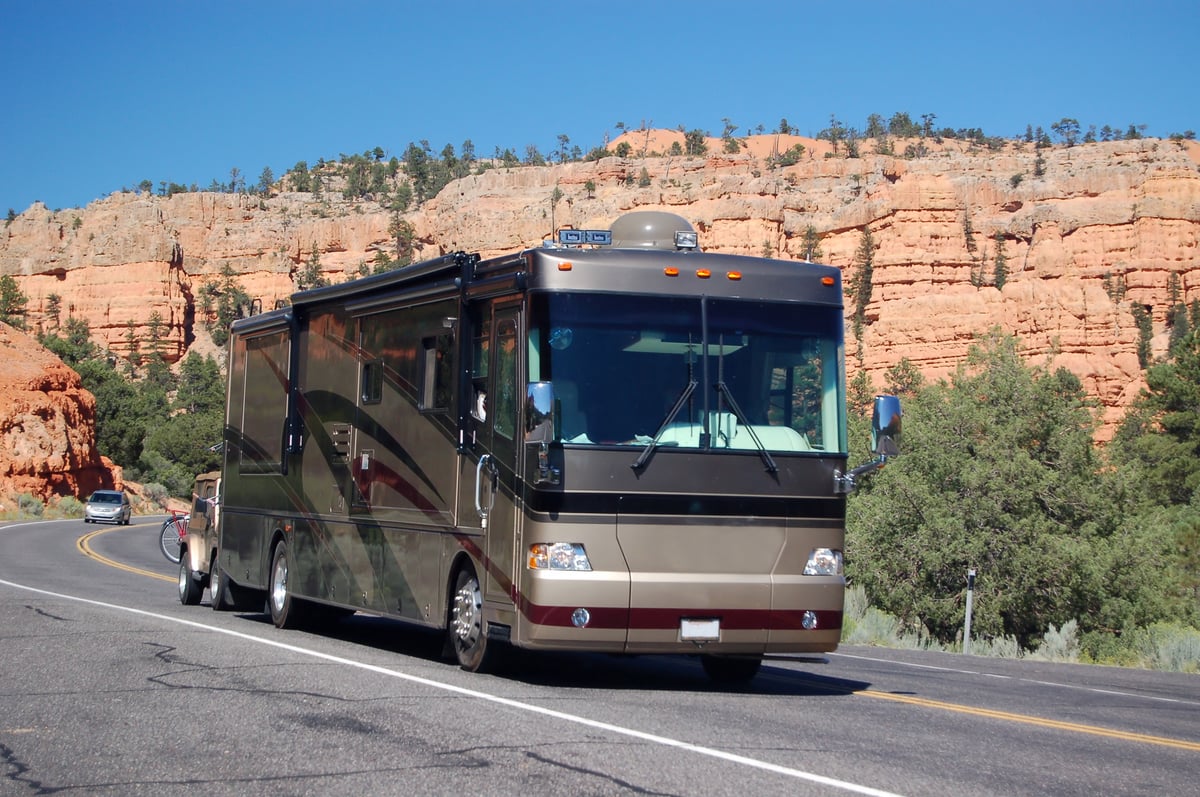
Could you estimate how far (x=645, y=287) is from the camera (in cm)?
1132

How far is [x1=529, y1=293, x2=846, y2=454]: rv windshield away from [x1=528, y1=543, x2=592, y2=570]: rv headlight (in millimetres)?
818

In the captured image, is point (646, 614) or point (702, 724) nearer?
point (702, 724)

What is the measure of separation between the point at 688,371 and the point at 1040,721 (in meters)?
3.73

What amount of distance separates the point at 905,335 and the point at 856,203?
33.8m

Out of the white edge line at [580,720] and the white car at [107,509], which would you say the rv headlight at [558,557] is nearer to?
the white edge line at [580,720]

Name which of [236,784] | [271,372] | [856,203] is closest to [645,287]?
[236,784]

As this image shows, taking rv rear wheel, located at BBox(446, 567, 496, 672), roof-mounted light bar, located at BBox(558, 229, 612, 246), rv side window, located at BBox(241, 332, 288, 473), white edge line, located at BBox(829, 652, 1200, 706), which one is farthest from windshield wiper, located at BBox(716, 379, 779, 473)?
rv side window, located at BBox(241, 332, 288, 473)

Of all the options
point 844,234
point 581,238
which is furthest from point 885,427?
point 844,234

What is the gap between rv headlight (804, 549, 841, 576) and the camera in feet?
37.5

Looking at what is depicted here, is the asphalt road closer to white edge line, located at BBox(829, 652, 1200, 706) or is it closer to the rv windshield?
white edge line, located at BBox(829, 652, 1200, 706)

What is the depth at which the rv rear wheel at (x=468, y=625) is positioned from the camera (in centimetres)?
1179

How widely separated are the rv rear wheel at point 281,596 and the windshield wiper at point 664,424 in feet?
22.0

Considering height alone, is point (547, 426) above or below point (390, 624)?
above

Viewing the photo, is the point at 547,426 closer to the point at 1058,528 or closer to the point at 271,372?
the point at 271,372
